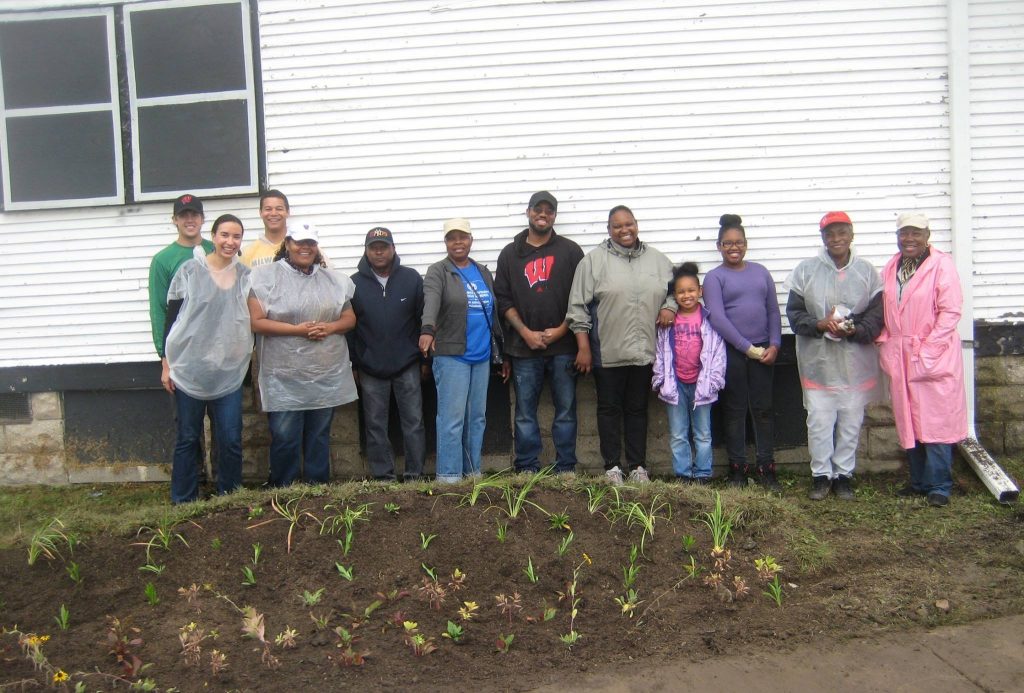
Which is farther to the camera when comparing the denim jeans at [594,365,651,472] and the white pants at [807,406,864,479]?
the denim jeans at [594,365,651,472]

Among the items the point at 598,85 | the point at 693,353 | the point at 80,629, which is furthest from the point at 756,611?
the point at 598,85

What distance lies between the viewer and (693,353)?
636cm

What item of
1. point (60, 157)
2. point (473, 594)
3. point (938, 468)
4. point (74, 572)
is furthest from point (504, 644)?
point (60, 157)

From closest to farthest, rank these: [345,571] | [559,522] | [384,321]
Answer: [345,571] < [559,522] < [384,321]

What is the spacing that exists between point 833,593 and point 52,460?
6.04 m

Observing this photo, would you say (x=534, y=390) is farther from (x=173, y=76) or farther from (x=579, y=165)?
(x=173, y=76)

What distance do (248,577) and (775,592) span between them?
2.60 metres

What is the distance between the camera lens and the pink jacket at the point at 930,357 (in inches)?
235

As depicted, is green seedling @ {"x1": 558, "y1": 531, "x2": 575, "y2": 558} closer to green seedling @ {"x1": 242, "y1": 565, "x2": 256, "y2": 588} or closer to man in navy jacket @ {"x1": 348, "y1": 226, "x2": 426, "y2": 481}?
green seedling @ {"x1": 242, "y1": 565, "x2": 256, "y2": 588}

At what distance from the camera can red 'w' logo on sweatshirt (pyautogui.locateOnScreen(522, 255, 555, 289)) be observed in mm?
6492

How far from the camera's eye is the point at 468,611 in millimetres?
4145

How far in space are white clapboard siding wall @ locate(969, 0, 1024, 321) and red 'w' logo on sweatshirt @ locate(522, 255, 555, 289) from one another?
3.29 meters

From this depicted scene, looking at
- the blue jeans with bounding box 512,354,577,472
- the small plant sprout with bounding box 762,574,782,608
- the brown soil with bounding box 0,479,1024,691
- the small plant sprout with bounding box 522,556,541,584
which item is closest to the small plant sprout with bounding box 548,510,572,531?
the brown soil with bounding box 0,479,1024,691

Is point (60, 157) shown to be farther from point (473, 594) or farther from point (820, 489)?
point (820, 489)
